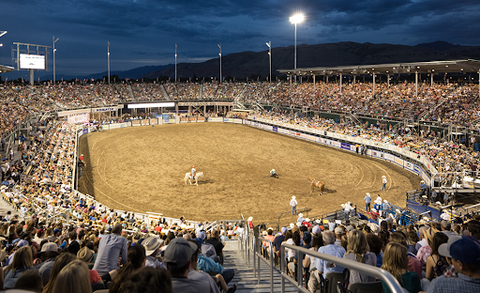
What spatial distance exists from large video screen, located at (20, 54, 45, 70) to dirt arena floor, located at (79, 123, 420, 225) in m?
23.1

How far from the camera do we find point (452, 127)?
3167 cm

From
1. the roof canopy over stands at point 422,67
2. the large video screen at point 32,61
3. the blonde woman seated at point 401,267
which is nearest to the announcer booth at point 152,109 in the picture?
the large video screen at point 32,61

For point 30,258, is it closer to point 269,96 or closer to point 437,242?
point 437,242

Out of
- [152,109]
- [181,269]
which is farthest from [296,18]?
[181,269]

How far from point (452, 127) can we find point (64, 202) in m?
32.9

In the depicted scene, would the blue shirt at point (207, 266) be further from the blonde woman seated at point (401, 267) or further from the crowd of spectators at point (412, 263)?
the blonde woman seated at point (401, 267)

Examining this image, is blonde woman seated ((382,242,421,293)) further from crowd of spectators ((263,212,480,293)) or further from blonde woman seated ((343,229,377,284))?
blonde woman seated ((343,229,377,284))

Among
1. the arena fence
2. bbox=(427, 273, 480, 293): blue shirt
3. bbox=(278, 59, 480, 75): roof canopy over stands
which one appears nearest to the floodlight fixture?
bbox=(278, 59, 480, 75): roof canopy over stands

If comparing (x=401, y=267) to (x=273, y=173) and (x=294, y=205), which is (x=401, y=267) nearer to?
(x=294, y=205)

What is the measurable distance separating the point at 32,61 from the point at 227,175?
48009 millimetres

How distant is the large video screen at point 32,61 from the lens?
186 ft

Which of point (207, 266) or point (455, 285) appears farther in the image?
point (207, 266)

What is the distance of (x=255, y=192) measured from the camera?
24.5 m

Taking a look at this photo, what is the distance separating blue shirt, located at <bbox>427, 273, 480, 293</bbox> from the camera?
2961 millimetres
